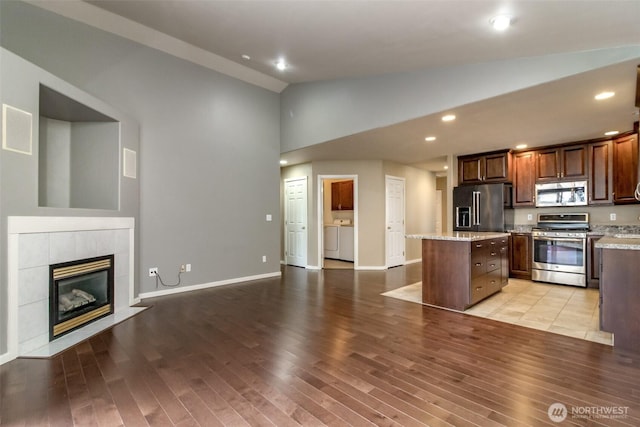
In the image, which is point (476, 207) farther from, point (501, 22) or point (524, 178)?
point (501, 22)

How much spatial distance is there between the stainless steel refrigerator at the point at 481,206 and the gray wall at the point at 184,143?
11.7 feet

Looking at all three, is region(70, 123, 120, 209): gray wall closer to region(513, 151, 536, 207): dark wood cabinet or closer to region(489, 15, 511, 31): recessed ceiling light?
region(489, 15, 511, 31): recessed ceiling light

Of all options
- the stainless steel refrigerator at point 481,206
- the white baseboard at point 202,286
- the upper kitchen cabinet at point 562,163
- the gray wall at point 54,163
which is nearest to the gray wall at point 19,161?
the gray wall at point 54,163

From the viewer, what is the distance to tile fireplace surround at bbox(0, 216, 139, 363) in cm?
253

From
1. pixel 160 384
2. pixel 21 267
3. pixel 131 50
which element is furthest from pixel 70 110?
pixel 160 384

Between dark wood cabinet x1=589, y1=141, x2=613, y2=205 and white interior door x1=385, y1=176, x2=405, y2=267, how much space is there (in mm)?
3304

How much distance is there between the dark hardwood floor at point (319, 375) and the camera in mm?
1786

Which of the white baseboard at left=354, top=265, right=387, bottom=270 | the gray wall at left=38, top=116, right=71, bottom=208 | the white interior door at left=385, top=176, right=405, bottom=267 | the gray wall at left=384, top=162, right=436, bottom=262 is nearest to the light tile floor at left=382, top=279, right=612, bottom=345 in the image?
the white baseboard at left=354, top=265, right=387, bottom=270

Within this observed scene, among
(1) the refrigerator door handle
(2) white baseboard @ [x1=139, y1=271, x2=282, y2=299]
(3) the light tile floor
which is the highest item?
(1) the refrigerator door handle

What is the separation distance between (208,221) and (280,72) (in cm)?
258

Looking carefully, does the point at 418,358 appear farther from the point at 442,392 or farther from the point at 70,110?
the point at 70,110

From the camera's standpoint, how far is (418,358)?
247 centimetres

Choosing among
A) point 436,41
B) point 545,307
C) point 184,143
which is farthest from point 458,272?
point 184,143

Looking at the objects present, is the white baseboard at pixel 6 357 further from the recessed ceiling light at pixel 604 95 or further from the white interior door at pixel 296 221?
the recessed ceiling light at pixel 604 95
